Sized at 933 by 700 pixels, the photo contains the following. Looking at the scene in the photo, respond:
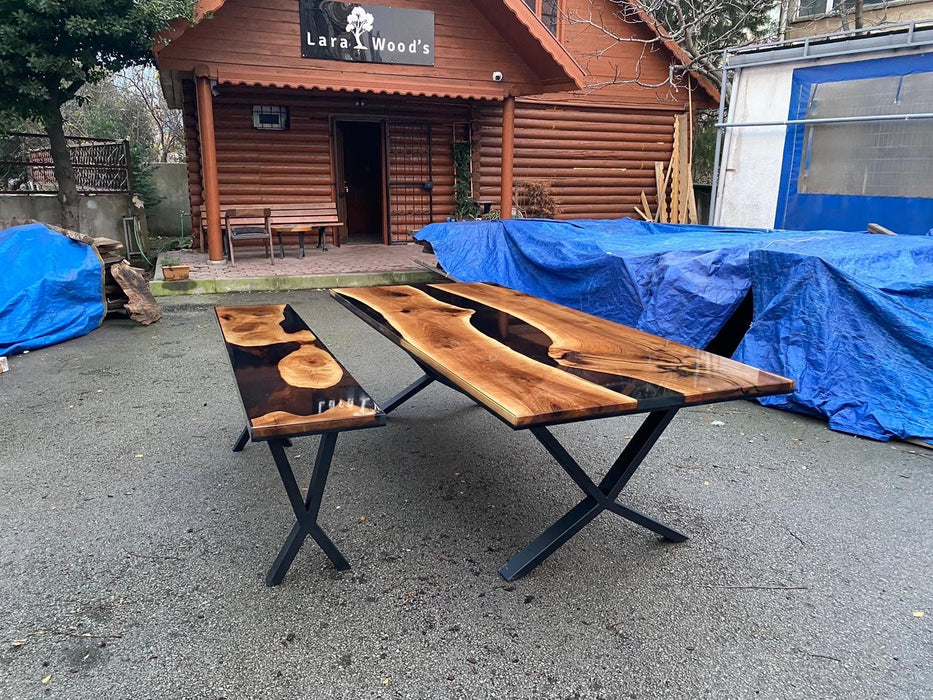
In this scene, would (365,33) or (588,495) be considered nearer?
(588,495)

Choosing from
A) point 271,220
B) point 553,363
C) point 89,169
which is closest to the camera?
point 553,363

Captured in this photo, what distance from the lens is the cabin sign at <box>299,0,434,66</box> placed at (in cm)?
880

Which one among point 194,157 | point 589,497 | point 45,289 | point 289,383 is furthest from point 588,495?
point 194,157

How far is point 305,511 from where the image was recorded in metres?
2.35

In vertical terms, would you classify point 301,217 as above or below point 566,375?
above

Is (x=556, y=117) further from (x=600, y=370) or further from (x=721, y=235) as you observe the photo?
(x=600, y=370)

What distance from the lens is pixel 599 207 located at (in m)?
13.4

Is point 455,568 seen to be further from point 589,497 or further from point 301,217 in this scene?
point 301,217

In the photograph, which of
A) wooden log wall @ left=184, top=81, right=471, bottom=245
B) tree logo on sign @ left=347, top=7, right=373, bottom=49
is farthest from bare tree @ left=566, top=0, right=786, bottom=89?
tree logo on sign @ left=347, top=7, right=373, bottom=49

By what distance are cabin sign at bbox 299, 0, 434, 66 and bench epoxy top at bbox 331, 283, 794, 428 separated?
686 centimetres

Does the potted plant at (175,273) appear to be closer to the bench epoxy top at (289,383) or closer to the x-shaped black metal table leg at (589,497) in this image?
the bench epoxy top at (289,383)

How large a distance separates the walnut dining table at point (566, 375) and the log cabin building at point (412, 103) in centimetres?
669

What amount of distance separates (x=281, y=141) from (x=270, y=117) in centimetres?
40

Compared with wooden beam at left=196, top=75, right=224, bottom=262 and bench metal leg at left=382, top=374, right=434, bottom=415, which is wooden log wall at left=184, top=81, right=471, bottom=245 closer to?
wooden beam at left=196, top=75, right=224, bottom=262
